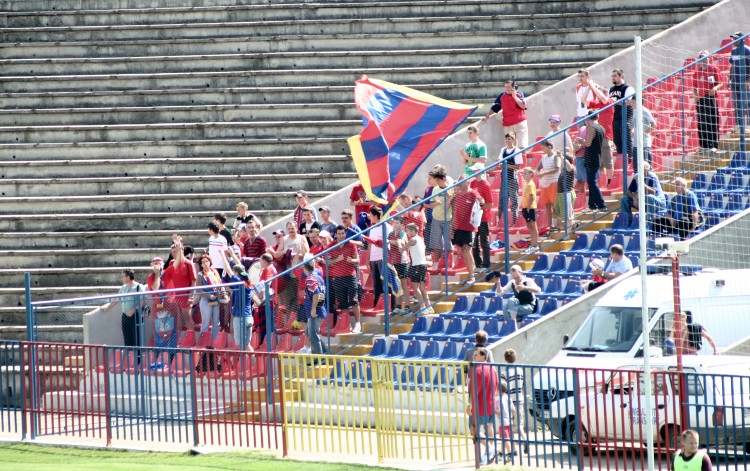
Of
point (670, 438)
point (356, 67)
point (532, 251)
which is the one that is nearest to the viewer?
point (670, 438)

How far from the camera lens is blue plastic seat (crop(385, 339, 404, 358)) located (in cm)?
1964

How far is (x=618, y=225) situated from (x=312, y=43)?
34.1 feet

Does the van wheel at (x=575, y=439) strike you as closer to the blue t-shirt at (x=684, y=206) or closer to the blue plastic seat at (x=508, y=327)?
the blue plastic seat at (x=508, y=327)

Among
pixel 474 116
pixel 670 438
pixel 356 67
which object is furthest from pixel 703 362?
pixel 356 67

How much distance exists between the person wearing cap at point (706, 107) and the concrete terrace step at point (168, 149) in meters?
7.47

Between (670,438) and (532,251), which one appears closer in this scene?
(670,438)

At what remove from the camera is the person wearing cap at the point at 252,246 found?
71.3 ft

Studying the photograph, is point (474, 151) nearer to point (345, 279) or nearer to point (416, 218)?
point (416, 218)

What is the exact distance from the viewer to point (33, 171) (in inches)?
1059

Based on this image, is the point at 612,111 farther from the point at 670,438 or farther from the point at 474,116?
the point at 670,438

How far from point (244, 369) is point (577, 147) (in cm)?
686

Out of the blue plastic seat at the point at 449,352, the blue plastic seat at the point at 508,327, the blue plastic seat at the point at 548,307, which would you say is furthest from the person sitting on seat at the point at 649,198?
the blue plastic seat at the point at 449,352

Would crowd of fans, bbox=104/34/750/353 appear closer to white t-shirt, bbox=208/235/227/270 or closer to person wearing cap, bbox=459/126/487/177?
white t-shirt, bbox=208/235/227/270

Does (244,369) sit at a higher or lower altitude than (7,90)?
lower
